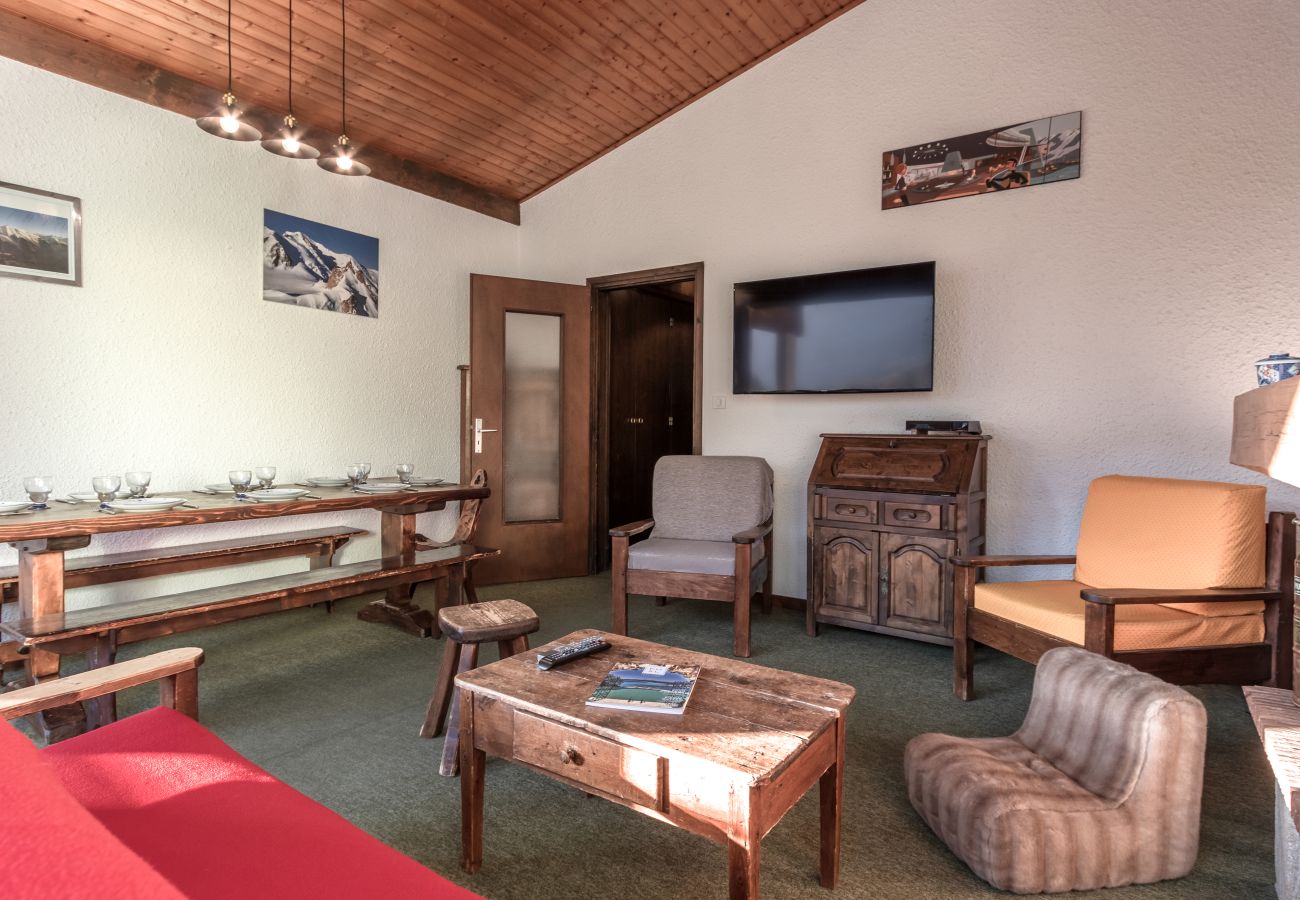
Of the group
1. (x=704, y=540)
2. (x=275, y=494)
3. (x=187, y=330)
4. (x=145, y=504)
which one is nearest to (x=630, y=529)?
(x=704, y=540)

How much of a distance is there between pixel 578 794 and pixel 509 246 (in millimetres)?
4309

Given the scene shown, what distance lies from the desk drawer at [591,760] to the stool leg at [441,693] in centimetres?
81

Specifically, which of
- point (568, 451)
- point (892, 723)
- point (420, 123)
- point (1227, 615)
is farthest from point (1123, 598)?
point (420, 123)

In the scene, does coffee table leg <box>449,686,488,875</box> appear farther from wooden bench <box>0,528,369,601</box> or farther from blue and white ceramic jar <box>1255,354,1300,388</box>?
wooden bench <box>0,528,369,601</box>

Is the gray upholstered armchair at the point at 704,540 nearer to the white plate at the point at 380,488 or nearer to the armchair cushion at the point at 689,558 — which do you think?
the armchair cushion at the point at 689,558

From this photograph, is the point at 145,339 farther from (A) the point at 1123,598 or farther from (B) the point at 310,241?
(A) the point at 1123,598

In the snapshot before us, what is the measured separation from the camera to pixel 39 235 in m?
3.09

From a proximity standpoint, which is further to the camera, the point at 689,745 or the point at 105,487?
the point at 105,487

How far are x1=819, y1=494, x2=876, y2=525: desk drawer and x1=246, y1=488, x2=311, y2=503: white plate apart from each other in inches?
99.0

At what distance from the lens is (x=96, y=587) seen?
11.0 ft

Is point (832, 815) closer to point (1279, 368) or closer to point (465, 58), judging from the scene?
point (1279, 368)

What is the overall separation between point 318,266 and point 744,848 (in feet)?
13.3

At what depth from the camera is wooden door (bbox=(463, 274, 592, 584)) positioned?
4637mm

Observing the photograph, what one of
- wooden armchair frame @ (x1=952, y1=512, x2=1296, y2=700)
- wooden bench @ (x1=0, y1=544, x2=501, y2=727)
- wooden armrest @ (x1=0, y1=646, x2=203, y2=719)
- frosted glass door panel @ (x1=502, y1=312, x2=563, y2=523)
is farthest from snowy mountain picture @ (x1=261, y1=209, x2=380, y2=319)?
wooden armchair frame @ (x1=952, y1=512, x2=1296, y2=700)
